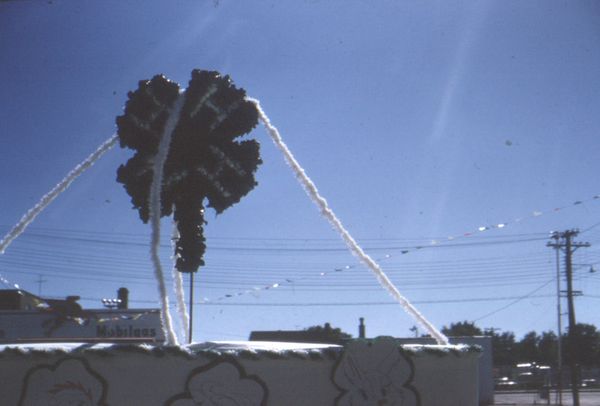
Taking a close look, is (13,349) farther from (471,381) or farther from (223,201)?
(471,381)

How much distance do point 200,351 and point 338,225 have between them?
11.2 feet

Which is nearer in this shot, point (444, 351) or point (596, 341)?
point (444, 351)

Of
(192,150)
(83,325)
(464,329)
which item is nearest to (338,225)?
(192,150)

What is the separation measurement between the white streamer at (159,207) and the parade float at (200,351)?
1 cm

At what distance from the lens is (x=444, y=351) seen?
8250mm

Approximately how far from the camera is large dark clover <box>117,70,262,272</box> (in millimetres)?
9711

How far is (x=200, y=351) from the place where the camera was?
23.9ft

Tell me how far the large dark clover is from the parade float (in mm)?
15

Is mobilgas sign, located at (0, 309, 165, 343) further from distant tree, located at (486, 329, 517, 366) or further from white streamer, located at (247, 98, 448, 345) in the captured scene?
distant tree, located at (486, 329, 517, 366)

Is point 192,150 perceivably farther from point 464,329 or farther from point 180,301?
point 464,329

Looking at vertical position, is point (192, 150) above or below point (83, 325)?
above

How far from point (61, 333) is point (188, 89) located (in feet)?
79.9

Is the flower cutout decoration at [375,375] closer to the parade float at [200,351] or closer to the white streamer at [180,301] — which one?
the parade float at [200,351]

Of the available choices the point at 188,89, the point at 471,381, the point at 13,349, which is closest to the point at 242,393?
the point at 13,349
